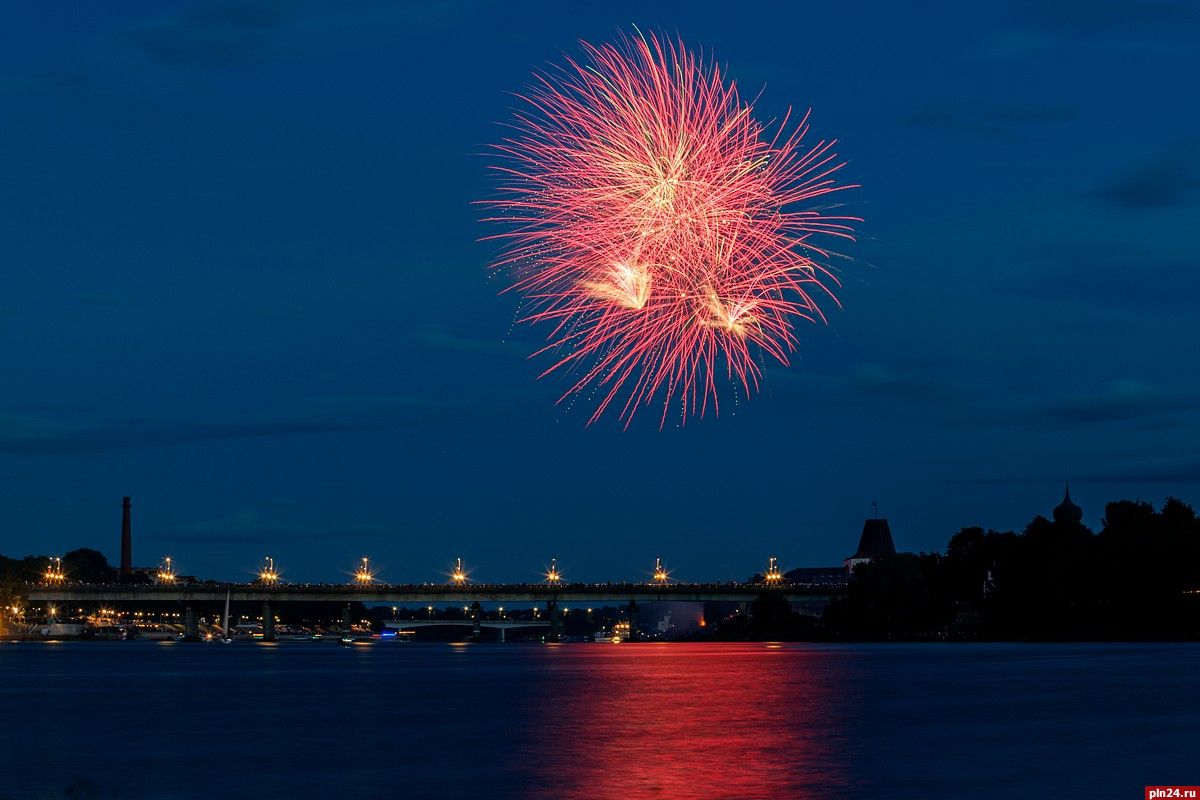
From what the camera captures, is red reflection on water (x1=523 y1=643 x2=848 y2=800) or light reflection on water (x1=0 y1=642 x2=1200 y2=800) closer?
red reflection on water (x1=523 y1=643 x2=848 y2=800)

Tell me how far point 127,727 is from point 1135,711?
49.5 metres

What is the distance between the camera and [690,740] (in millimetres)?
63875

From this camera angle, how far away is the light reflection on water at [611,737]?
4822cm

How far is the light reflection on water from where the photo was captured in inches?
1898

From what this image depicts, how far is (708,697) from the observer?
310ft

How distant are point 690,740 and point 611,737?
3.95 metres

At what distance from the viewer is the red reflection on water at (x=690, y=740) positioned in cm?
4803

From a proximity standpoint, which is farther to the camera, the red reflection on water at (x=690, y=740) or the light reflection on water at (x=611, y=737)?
the light reflection on water at (x=611, y=737)

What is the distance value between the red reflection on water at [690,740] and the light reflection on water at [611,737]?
0.60ft

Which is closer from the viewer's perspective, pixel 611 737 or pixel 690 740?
pixel 690 740

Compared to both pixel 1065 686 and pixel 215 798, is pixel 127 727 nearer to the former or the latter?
pixel 215 798

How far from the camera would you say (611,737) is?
66000 mm

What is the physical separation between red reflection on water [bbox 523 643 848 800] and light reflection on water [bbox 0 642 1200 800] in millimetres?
183

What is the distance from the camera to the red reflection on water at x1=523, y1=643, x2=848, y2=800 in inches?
1891
